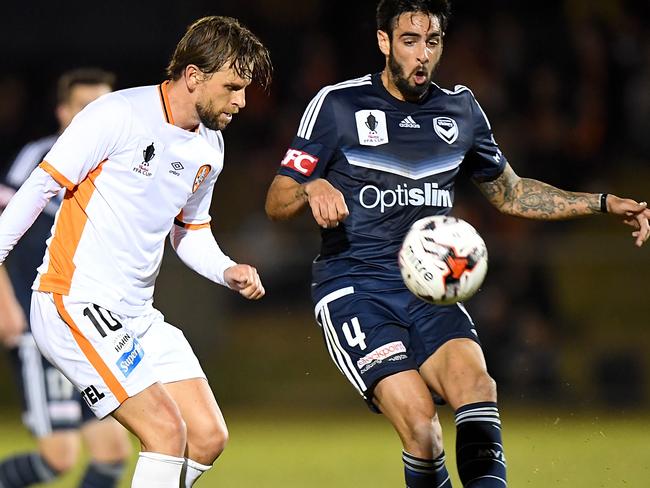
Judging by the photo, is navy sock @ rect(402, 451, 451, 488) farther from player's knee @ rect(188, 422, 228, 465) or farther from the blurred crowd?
the blurred crowd

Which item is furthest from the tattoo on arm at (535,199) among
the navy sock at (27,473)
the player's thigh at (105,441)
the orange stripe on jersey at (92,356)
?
the navy sock at (27,473)

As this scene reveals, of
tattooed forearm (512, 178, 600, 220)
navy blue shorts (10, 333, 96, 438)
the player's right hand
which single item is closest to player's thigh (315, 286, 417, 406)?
the player's right hand

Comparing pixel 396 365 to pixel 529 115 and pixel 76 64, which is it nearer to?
pixel 529 115

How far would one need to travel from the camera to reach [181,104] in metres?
5.01

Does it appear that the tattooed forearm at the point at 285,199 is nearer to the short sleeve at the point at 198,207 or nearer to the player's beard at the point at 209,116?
the short sleeve at the point at 198,207

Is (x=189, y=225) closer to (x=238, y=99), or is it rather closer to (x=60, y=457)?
(x=238, y=99)

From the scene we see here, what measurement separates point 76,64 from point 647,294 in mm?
7775

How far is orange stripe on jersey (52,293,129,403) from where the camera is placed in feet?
15.2

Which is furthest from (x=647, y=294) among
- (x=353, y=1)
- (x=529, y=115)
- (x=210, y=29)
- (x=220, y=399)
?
(x=210, y=29)

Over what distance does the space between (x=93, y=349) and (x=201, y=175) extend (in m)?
0.95

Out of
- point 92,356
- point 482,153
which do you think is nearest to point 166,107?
point 92,356

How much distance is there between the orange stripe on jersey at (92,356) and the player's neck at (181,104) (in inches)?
36.7

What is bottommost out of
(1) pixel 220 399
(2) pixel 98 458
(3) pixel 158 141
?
(1) pixel 220 399

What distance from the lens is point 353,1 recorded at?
15.3 m
